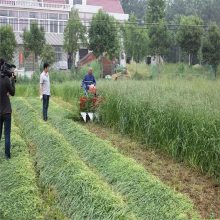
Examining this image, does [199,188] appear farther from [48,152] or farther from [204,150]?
[48,152]

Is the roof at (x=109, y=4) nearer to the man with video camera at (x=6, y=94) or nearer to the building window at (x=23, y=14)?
the building window at (x=23, y=14)

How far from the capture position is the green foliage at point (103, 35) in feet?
117

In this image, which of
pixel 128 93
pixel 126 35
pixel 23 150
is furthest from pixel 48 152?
pixel 126 35

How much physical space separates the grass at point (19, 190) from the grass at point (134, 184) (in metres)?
1.15

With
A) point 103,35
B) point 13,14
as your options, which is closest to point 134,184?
point 103,35

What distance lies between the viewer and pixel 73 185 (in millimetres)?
6574

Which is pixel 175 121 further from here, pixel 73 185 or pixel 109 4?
pixel 109 4

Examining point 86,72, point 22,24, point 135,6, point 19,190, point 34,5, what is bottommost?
point 19,190

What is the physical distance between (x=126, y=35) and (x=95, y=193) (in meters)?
36.9

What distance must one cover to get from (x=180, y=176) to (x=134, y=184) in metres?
1.07

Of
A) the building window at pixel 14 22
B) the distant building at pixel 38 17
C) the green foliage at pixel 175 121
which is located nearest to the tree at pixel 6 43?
the distant building at pixel 38 17

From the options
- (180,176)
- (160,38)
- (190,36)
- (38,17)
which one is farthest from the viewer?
(38,17)

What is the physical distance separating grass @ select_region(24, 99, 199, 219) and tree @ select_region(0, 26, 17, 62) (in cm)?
2489

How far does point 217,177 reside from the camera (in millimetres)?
7000
